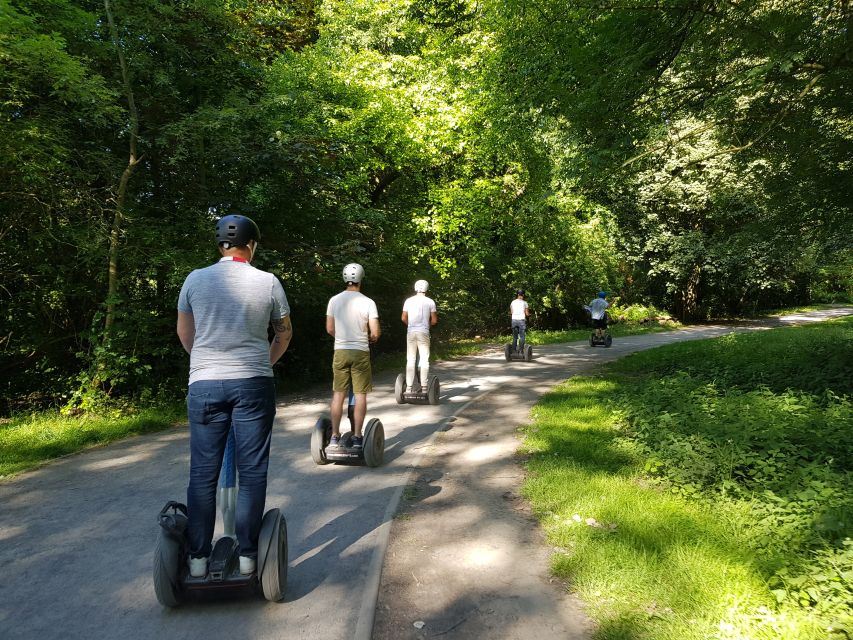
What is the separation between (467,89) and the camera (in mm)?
15531

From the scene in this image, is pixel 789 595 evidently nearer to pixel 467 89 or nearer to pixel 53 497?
pixel 53 497

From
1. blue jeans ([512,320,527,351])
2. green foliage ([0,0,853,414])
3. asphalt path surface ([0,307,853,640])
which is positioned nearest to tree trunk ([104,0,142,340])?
green foliage ([0,0,853,414])

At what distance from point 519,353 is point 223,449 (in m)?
12.3

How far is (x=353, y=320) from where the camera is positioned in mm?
5898

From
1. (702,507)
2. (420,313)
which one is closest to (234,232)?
(702,507)

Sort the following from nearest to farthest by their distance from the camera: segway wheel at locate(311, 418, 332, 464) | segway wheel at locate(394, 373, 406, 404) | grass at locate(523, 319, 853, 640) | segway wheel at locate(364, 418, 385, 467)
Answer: grass at locate(523, 319, 853, 640)
segway wheel at locate(364, 418, 385, 467)
segway wheel at locate(311, 418, 332, 464)
segway wheel at locate(394, 373, 406, 404)

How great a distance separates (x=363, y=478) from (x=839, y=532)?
4.00 metres

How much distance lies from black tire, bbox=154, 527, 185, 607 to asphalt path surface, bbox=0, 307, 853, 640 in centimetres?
18

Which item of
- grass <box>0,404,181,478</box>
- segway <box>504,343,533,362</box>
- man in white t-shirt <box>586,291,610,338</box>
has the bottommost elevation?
grass <box>0,404,181,478</box>

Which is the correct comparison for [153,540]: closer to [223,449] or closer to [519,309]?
[223,449]

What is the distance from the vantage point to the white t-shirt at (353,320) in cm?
589

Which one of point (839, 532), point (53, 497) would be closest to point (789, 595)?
point (839, 532)

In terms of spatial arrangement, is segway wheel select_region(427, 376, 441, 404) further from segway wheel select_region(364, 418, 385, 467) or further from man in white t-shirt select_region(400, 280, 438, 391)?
segway wheel select_region(364, 418, 385, 467)

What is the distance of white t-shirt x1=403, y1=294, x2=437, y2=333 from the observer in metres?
8.65
